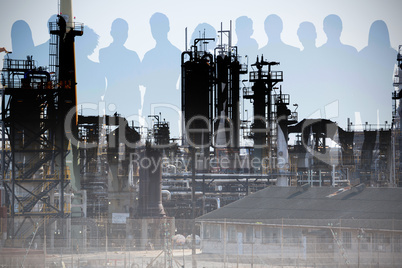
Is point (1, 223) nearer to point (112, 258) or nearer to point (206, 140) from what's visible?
point (112, 258)

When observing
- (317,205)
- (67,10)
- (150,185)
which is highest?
(67,10)

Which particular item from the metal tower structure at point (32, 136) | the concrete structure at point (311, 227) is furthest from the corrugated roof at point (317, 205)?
the metal tower structure at point (32, 136)

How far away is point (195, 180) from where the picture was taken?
44250 millimetres

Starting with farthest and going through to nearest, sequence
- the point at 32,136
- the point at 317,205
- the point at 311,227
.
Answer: the point at 32,136
the point at 317,205
the point at 311,227

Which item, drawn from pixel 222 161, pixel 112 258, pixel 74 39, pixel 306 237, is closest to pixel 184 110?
pixel 222 161

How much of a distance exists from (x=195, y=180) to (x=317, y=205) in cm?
1444

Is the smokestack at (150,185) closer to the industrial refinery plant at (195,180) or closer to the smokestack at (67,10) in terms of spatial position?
the industrial refinery plant at (195,180)

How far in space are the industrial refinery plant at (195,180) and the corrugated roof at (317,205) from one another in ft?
0.27

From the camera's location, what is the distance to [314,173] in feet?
172

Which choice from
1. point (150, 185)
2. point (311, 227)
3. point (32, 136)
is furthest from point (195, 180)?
point (311, 227)

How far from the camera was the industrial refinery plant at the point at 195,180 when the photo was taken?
89.0 ft

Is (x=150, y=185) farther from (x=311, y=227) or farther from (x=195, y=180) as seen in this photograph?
(x=311, y=227)

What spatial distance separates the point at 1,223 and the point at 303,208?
13.8 m

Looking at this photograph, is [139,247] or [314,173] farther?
[314,173]
